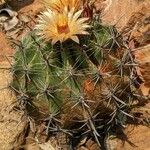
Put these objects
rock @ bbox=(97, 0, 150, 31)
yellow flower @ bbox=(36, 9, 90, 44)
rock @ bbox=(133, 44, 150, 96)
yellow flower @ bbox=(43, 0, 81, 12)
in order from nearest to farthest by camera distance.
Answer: yellow flower @ bbox=(36, 9, 90, 44) → yellow flower @ bbox=(43, 0, 81, 12) → rock @ bbox=(133, 44, 150, 96) → rock @ bbox=(97, 0, 150, 31)

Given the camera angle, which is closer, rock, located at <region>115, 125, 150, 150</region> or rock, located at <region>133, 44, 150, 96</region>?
rock, located at <region>115, 125, 150, 150</region>

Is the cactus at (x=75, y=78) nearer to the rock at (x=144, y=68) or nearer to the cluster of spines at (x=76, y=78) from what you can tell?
the cluster of spines at (x=76, y=78)

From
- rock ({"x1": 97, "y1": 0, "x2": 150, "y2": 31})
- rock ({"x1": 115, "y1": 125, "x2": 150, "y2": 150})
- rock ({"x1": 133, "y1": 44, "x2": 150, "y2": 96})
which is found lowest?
rock ({"x1": 115, "y1": 125, "x2": 150, "y2": 150})

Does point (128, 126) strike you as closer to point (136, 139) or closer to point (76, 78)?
point (136, 139)

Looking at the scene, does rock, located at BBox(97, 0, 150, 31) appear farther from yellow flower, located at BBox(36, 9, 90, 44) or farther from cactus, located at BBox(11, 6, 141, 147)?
yellow flower, located at BBox(36, 9, 90, 44)

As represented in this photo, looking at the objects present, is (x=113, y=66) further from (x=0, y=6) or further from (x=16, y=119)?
(x=0, y=6)

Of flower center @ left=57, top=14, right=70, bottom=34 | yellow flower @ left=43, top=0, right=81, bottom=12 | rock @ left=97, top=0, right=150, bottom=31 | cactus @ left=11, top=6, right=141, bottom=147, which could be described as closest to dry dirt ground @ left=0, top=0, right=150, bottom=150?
rock @ left=97, top=0, right=150, bottom=31

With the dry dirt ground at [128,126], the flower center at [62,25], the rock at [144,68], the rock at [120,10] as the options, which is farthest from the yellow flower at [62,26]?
the rock at [120,10]
